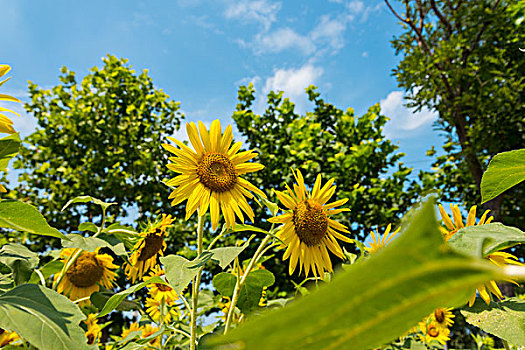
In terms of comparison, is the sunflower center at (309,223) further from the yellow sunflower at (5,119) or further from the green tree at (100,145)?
the green tree at (100,145)

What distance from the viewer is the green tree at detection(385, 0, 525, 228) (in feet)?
16.3

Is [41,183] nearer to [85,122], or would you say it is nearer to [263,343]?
[85,122]

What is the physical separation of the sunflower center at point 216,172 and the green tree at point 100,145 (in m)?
3.75

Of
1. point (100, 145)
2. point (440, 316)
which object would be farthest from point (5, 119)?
point (100, 145)

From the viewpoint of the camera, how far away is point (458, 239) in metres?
0.39

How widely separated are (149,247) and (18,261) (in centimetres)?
36

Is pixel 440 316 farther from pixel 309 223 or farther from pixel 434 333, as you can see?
pixel 309 223

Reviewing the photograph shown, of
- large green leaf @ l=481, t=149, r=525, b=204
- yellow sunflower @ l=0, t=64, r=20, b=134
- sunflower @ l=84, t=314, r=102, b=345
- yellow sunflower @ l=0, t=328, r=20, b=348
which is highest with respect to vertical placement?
yellow sunflower @ l=0, t=64, r=20, b=134

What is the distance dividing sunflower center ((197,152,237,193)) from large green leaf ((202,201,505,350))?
30.2 inches

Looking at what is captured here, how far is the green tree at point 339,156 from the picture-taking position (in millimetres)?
3711

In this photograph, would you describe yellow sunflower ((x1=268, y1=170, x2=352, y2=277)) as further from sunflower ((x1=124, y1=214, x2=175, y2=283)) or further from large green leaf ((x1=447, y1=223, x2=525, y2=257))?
large green leaf ((x1=447, y1=223, x2=525, y2=257))

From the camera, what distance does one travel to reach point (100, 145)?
16.1ft

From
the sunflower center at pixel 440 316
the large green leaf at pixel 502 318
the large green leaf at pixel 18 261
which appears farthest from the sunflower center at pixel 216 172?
the sunflower center at pixel 440 316

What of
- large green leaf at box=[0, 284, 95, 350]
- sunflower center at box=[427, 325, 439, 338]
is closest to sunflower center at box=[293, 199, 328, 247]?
large green leaf at box=[0, 284, 95, 350]
